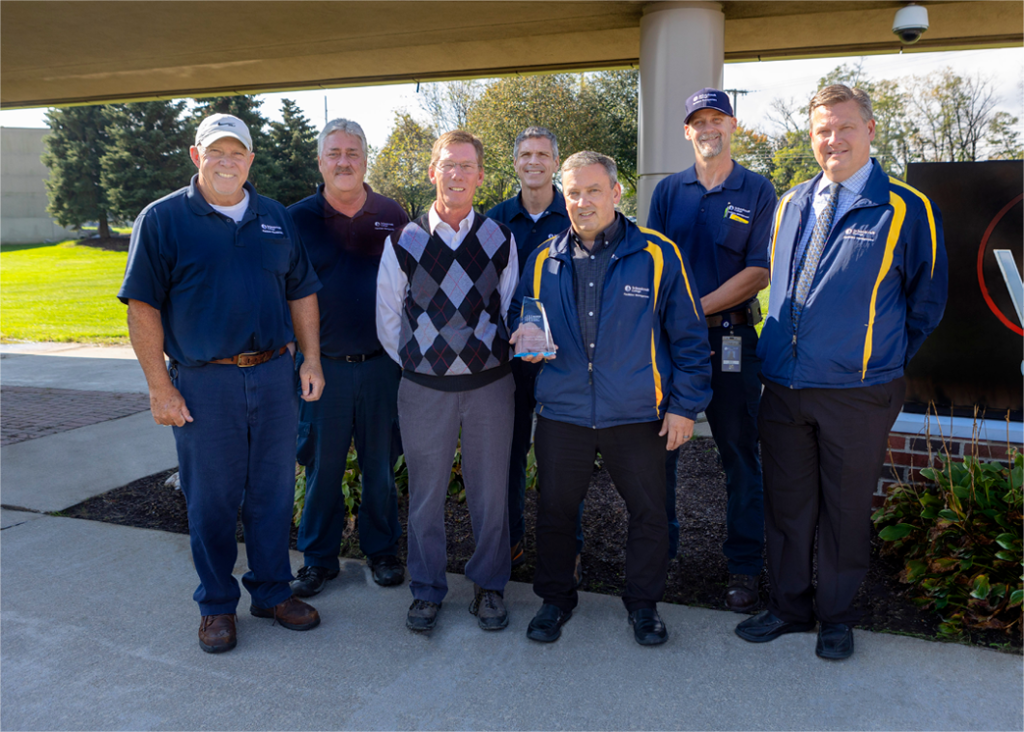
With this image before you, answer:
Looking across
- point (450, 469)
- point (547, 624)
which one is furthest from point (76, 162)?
point (547, 624)

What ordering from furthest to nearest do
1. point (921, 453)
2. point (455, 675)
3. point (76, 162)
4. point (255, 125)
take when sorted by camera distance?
1. point (76, 162)
2. point (255, 125)
3. point (921, 453)
4. point (455, 675)

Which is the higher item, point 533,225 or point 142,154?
point 142,154

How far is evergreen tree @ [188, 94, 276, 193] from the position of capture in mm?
36031

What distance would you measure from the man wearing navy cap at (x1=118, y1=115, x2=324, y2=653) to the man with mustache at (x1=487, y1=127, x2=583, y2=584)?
0.96m

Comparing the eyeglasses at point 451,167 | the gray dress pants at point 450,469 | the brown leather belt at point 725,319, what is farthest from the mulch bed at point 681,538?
the eyeglasses at point 451,167

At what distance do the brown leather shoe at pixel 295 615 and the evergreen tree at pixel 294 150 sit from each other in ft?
120

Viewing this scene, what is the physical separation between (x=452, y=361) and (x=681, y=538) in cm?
181

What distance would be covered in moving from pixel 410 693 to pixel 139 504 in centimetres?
294

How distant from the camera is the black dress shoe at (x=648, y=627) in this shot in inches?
118

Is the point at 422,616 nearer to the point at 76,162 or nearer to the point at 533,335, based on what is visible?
the point at 533,335

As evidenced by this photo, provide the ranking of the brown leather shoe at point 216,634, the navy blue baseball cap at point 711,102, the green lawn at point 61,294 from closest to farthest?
1. the brown leather shoe at point 216,634
2. the navy blue baseball cap at point 711,102
3. the green lawn at point 61,294

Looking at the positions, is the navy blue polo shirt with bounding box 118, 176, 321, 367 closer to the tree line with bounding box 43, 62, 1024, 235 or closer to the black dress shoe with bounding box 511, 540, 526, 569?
the black dress shoe with bounding box 511, 540, 526, 569

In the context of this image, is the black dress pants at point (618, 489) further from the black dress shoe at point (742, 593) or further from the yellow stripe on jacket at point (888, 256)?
the yellow stripe on jacket at point (888, 256)

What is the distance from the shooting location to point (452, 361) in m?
3.09
